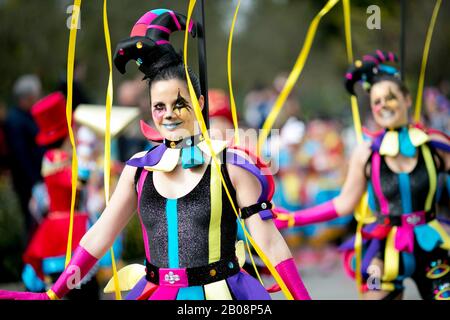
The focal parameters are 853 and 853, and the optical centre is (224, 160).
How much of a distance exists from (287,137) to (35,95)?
3.19 meters

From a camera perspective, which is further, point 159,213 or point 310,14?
point 310,14

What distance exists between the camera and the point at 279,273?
3496 millimetres

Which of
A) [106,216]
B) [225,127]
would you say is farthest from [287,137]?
[106,216]

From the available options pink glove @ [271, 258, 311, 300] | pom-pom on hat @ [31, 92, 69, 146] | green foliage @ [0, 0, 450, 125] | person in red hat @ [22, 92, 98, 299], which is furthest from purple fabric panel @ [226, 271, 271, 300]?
green foliage @ [0, 0, 450, 125]

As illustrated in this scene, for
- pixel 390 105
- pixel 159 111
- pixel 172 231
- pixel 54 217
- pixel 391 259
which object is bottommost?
pixel 391 259

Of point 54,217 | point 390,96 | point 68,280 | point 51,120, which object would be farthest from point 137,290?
point 51,120

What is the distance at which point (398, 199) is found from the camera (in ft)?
16.3

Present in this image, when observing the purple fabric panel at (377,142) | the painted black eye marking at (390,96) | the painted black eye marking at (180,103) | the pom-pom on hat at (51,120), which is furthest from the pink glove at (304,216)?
the pom-pom on hat at (51,120)

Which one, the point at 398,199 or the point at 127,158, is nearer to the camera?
the point at 398,199

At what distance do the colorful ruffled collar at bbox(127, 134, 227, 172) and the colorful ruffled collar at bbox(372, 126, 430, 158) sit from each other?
166cm

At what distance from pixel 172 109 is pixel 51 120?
2.80 metres
